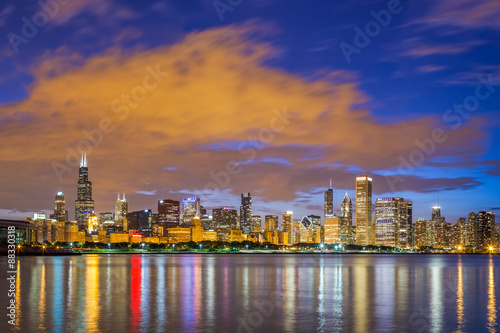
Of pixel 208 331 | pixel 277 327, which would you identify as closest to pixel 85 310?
pixel 208 331

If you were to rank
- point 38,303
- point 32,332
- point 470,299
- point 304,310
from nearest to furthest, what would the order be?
point 32,332
point 304,310
point 38,303
point 470,299

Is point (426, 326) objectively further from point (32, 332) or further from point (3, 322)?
point (3, 322)

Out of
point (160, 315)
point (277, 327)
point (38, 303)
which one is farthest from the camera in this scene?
point (38, 303)

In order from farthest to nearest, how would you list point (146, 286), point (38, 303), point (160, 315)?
point (146, 286)
point (38, 303)
point (160, 315)

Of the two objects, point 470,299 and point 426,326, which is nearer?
point 426,326

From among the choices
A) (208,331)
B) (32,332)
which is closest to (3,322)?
(32,332)

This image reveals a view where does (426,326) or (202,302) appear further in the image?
(202,302)

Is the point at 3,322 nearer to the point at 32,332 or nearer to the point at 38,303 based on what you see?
the point at 32,332

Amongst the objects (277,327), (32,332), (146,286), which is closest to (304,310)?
(277,327)

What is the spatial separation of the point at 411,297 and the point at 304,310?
57.9 feet

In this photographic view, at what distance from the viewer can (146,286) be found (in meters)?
68.9

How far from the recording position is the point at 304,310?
45.2 m

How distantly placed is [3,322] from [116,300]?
1457 cm

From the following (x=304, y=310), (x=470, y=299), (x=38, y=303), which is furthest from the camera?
(x=470, y=299)
